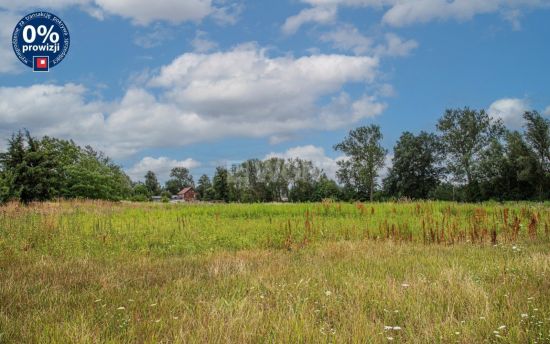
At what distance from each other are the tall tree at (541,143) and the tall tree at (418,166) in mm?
21346

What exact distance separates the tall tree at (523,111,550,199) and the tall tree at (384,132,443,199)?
21.3 m

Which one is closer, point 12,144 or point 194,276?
point 194,276

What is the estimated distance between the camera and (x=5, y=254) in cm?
877

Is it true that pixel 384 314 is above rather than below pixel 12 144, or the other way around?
below

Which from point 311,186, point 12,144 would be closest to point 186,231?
point 12,144

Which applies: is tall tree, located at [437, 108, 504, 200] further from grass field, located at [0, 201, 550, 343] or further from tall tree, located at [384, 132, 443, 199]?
grass field, located at [0, 201, 550, 343]

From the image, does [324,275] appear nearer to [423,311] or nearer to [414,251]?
[423,311]

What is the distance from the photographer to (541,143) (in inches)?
2029

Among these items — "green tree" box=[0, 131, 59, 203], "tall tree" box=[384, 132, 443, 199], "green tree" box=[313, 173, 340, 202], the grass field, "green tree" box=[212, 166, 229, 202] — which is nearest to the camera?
the grass field

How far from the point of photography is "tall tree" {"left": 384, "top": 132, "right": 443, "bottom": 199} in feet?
242

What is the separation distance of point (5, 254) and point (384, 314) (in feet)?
26.3

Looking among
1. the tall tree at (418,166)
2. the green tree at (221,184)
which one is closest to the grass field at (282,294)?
the tall tree at (418,166)

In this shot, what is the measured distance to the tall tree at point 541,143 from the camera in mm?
51094

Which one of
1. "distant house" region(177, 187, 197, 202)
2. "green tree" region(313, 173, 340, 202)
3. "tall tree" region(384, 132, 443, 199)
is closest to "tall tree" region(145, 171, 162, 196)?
"distant house" region(177, 187, 197, 202)
